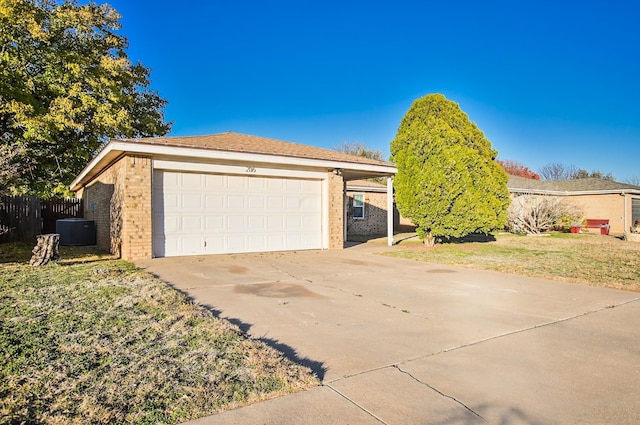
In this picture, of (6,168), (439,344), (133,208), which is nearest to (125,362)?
(439,344)

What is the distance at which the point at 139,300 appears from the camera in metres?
5.57

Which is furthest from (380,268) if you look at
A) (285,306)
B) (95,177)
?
(95,177)

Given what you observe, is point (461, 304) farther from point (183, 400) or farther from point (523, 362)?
point (183, 400)

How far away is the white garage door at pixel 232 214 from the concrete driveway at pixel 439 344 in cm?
281

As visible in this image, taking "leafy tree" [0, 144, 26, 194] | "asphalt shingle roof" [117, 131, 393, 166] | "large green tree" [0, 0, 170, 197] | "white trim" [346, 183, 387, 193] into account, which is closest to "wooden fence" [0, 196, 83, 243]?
"large green tree" [0, 0, 170, 197]

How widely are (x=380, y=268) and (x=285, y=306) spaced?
4282 millimetres

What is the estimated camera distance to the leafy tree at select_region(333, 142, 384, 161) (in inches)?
1880

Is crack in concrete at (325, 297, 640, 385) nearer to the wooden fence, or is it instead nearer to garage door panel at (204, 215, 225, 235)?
garage door panel at (204, 215, 225, 235)

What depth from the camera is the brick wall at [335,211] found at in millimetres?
13586

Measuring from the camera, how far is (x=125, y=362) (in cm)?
337

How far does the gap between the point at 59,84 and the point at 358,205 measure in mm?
15200

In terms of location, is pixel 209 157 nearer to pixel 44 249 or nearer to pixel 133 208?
pixel 133 208

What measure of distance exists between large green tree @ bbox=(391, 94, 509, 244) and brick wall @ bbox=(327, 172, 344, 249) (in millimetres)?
2575

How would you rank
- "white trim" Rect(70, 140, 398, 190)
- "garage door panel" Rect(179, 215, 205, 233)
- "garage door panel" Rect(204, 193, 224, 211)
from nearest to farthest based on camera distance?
"white trim" Rect(70, 140, 398, 190) → "garage door panel" Rect(179, 215, 205, 233) → "garage door panel" Rect(204, 193, 224, 211)
